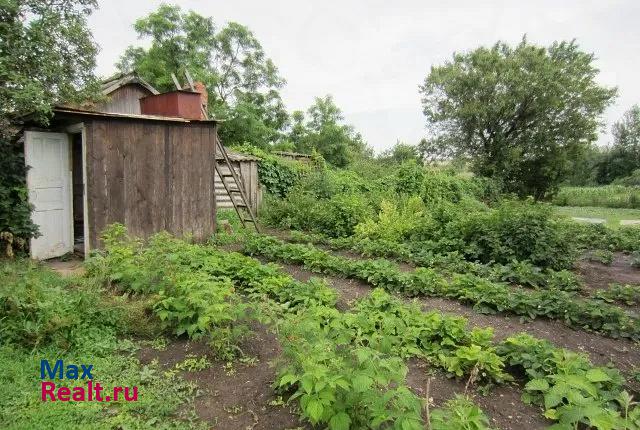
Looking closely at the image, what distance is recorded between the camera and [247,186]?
1305cm

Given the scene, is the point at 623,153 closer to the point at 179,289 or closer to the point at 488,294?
the point at 488,294

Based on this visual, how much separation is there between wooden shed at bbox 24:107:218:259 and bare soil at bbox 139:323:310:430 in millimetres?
4209

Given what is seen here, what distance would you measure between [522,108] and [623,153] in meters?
23.8

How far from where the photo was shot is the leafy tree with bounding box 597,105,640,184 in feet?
128

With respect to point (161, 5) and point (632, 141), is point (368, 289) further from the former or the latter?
point (632, 141)

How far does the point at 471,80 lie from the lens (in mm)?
25047

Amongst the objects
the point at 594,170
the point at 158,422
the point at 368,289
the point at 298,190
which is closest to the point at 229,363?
the point at 158,422

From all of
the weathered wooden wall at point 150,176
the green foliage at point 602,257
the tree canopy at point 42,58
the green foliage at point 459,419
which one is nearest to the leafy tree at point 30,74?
the tree canopy at point 42,58

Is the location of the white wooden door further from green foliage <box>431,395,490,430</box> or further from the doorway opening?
green foliage <box>431,395,490,430</box>

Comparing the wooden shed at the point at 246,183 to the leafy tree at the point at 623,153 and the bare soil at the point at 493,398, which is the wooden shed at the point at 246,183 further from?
the leafy tree at the point at 623,153

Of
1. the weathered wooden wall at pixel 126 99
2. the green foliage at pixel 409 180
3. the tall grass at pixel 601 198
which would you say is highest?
the weathered wooden wall at pixel 126 99

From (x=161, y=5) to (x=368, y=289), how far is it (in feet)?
90.2

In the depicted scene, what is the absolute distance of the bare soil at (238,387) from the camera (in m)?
2.72

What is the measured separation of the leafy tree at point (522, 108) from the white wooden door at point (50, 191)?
2321cm
